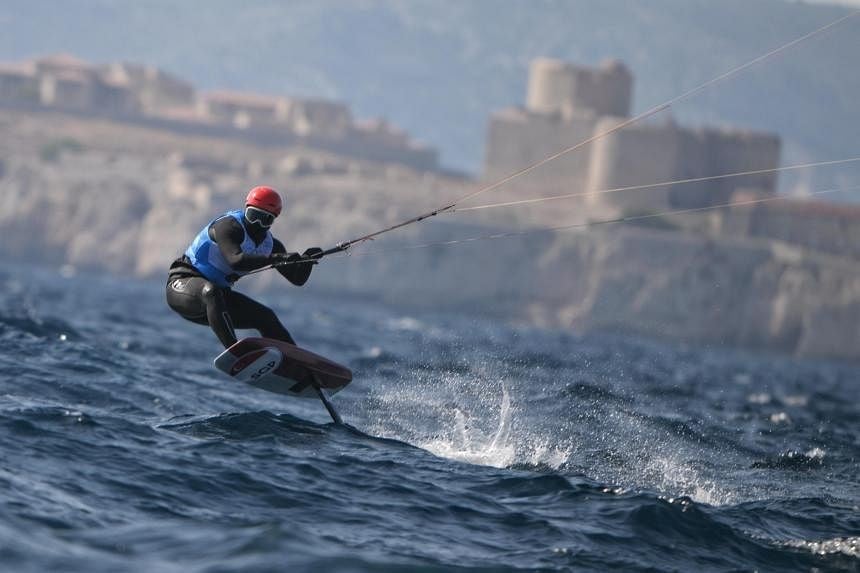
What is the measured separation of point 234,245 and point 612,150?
80.1 meters

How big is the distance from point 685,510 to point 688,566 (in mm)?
1107

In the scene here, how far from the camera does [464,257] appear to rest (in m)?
84.4

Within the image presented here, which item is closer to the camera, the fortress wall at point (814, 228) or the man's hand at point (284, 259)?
the man's hand at point (284, 259)

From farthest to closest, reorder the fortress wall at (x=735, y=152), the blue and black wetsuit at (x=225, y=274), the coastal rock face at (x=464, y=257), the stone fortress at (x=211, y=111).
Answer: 1. the stone fortress at (x=211, y=111)
2. the fortress wall at (x=735, y=152)
3. the coastal rock face at (x=464, y=257)
4. the blue and black wetsuit at (x=225, y=274)

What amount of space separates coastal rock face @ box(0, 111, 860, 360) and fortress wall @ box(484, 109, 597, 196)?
15.7 ft

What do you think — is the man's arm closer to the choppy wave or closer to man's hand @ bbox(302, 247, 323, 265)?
man's hand @ bbox(302, 247, 323, 265)

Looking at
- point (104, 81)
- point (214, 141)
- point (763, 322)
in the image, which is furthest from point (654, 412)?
point (104, 81)

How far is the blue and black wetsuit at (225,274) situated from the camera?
1084cm

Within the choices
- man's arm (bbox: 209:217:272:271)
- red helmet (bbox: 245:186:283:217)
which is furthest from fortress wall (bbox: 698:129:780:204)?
man's arm (bbox: 209:217:272:271)

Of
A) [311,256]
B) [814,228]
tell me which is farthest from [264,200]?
[814,228]

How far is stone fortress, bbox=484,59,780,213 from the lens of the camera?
89938 millimetres

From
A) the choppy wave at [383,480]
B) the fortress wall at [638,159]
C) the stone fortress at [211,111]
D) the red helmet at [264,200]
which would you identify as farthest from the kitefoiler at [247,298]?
the stone fortress at [211,111]

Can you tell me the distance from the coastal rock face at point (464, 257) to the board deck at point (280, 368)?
216 ft

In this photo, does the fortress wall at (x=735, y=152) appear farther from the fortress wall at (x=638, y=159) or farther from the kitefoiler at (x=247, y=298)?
the kitefoiler at (x=247, y=298)
